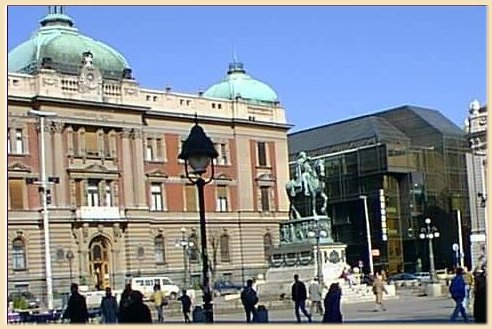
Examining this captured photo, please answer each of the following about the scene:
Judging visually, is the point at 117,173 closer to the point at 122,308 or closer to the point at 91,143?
the point at 91,143

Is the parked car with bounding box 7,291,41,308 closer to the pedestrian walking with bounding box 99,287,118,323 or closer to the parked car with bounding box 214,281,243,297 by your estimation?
the parked car with bounding box 214,281,243,297

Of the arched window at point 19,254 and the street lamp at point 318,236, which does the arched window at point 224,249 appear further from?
the street lamp at point 318,236

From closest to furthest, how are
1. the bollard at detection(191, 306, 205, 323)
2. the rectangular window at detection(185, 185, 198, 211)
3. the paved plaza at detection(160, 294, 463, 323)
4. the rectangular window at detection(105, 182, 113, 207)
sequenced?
the bollard at detection(191, 306, 205, 323) → the paved plaza at detection(160, 294, 463, 323) → the rectangular window at detection(105, 182, 113, 207) → the rectangular window at detection(185, 185, 198, 211)

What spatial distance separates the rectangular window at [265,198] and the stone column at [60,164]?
1754 centimetres

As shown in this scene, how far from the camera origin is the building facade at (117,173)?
61344 mm

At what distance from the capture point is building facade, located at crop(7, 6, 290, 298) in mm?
61344

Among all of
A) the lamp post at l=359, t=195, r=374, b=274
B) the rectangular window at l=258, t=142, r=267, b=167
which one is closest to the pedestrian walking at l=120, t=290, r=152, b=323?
the lamp post at l=359, t=195, r=374, b=274

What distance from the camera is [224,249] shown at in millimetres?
71812

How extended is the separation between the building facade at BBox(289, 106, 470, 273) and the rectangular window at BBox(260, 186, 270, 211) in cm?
954

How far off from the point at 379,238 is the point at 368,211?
252 cm

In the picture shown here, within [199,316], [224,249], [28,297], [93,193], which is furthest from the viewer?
[224,249]

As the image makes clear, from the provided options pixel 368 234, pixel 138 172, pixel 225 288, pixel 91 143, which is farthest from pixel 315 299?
pixel 368 234

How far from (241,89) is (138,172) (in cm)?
1582

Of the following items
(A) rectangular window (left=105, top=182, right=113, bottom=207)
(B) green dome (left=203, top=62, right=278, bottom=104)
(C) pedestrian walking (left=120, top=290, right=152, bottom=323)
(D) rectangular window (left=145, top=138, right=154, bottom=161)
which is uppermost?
(B) green dome (left=203, top=62, right=278, bottom=104)
